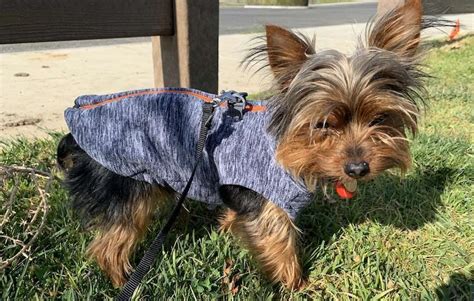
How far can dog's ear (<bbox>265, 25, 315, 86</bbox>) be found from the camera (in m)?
2.26

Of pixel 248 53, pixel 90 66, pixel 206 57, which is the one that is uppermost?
pixel 248 53

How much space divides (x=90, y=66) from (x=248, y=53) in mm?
6137

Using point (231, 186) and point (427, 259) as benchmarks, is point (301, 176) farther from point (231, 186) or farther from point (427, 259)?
point (427, 259)

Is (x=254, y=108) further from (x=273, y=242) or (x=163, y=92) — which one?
(x=273, y=242)

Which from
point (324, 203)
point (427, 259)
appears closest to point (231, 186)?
point (324, 203)

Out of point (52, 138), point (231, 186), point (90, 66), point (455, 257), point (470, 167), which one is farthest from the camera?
point (90, 66)

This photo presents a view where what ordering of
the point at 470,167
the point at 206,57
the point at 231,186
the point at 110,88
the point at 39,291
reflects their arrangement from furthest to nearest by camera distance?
the point at 110,88
the point at 470,167
the point at 206,57
the point at 231,186
the point at 39,291

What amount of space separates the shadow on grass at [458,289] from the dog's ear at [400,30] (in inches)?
54.0

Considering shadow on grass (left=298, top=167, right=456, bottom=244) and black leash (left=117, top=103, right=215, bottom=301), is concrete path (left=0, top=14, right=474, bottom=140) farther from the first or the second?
shadow on grass (left=298, top=167, right=456, bottom=244)

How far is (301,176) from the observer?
2.48 meters

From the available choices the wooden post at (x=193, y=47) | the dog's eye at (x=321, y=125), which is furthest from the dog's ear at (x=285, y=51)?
the wooden post at (x=193, y=47)

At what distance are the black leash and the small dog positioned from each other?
0.11 meters

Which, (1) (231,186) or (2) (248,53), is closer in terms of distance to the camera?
(2) (248,53)

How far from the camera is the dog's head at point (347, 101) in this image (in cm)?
228
